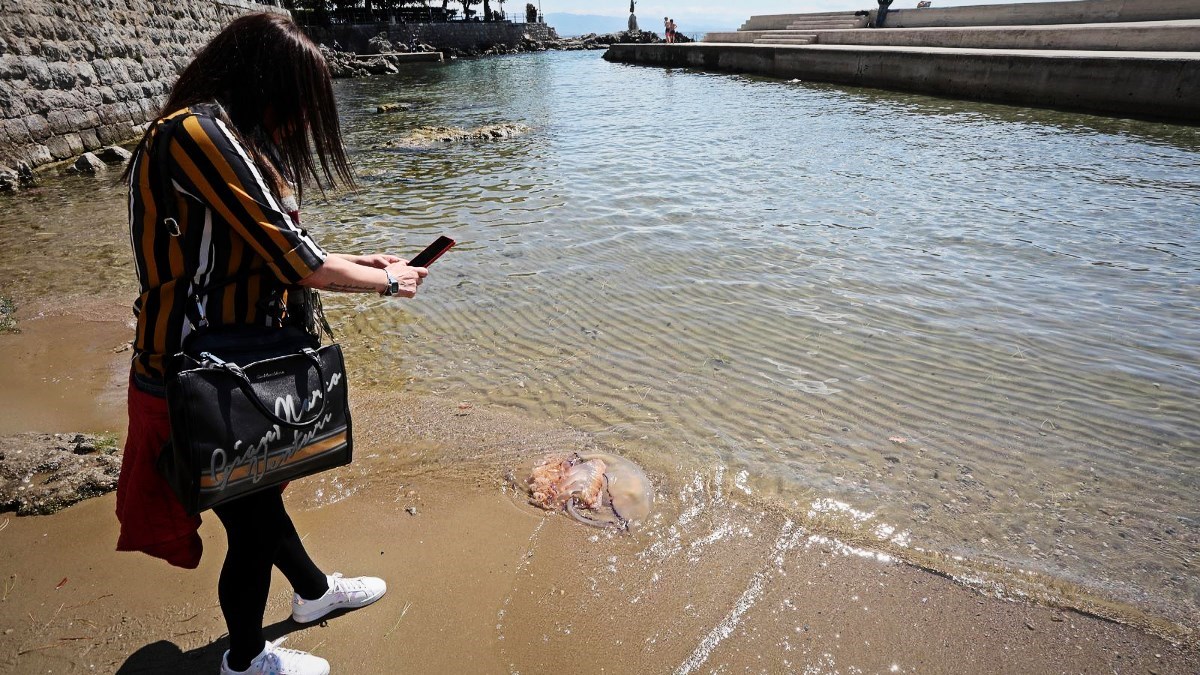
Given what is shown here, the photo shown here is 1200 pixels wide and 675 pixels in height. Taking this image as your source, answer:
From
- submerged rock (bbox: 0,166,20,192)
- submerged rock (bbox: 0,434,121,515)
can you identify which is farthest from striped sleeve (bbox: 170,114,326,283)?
submerged rock (bbox: 0,166,20,192)

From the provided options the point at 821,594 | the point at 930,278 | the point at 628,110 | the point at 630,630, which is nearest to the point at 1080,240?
the point at 930,278

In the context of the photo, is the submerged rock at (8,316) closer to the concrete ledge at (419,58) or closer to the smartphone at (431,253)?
the smartphone at (431,253)

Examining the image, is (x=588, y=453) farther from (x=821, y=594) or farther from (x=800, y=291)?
(x=800, y=291)

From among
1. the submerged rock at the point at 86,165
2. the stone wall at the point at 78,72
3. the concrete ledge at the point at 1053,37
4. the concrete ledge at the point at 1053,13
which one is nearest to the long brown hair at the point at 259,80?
the stone wall at the point at 78,72

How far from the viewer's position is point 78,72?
12.9m

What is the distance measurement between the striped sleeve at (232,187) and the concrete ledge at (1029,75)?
2077cm

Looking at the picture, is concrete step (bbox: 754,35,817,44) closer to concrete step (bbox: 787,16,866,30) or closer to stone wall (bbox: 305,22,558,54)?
concrete step (bbox: 787,16,866,30)

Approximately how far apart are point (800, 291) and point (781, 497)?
3.19 metres

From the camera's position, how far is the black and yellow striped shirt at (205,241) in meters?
1.63

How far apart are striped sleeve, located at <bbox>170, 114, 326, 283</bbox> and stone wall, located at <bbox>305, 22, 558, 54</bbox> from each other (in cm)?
5984

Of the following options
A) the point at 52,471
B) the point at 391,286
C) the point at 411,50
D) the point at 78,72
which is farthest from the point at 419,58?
the point at 391,286

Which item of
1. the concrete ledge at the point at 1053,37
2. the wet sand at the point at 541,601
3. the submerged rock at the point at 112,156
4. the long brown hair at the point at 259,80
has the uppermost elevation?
the concrete ledge at the point at 1053,37

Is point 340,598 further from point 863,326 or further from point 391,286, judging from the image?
point 863,326

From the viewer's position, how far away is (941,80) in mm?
21562
